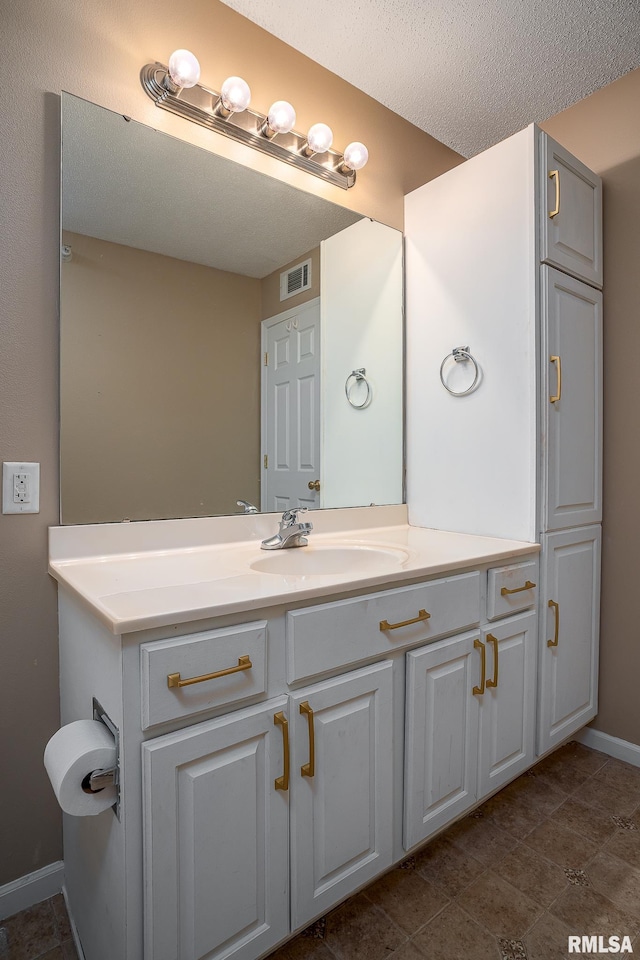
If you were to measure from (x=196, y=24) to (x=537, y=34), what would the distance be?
108 cm

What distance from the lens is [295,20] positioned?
5.19 feet

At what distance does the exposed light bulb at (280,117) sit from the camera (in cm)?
155

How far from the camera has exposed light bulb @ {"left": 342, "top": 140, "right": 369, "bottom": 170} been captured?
5.80ft

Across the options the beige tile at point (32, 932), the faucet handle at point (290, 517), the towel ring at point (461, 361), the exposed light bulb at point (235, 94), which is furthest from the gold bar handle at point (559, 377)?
the beige tile at point (32, 932)

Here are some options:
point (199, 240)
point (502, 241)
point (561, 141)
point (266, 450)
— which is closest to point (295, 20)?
point (199, 240)

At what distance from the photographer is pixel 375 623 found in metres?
1.20

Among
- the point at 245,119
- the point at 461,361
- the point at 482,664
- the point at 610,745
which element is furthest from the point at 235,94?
the point at 610,745

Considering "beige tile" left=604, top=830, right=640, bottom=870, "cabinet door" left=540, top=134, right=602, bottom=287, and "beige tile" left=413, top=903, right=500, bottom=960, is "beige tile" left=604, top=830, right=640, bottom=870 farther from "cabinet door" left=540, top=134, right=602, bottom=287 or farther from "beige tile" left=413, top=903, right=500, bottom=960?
"cabinet door" left=540, top=134, right=602, bottom=287

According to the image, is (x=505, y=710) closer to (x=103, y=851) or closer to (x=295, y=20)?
(x=103, y=851)

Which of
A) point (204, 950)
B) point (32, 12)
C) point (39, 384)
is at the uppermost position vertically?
point (32, 12)

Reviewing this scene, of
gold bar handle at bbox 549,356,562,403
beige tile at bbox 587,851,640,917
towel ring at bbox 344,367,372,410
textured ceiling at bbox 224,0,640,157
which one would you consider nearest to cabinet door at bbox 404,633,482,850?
beige tile at bbox 587,851,640,917

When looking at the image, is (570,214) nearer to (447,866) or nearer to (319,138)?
(319,138)

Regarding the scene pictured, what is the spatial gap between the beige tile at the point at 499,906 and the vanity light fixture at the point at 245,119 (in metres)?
2.18

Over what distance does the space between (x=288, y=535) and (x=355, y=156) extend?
4.30 ft
